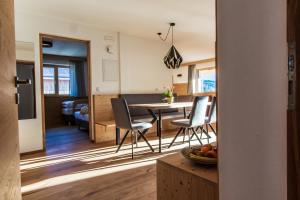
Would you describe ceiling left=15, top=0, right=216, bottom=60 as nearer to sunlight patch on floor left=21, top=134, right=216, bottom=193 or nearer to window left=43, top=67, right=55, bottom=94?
sunlight patch on floor left=21, top=134, right=216, bottom=193

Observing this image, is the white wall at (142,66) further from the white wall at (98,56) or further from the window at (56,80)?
the window at (56,80)

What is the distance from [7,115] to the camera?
0.89 meters

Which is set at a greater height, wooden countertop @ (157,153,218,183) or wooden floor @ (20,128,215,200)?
wooden countertop @ (157,153,218,183)

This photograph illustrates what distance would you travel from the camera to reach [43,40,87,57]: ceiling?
525 centimetres

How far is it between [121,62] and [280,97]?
4225mm

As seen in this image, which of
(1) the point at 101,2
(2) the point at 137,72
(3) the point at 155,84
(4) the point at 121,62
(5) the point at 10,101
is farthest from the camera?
(3) the point at 155,84

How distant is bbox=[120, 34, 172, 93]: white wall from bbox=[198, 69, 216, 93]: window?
2341 millimetres

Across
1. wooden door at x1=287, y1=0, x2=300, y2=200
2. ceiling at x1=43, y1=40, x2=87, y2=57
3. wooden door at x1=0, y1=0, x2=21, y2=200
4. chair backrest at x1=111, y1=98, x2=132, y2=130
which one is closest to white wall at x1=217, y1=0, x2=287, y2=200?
wooden door at x1=287, y1=0, x2=300, y2=200

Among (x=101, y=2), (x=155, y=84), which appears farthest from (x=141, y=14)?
(x=155, y=84)

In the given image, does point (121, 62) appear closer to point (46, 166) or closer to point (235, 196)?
point (46, 166)

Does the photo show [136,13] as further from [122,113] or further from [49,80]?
[49,80]

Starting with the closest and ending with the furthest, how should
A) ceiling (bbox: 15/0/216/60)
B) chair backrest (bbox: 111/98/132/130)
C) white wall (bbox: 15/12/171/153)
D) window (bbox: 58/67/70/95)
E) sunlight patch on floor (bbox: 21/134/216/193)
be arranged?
1. sunlight patch on floor (bbox: 21/134/216/193)
2. chair backrest (bbox: 111/98/132/130)
3. ceiling (bbox: 15/0/216/60)
4. white wall (bbox: 15/12/171/153)
5. window (bbox: 58/67/70/95)

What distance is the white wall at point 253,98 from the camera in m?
0.50

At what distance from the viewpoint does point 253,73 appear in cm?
54
